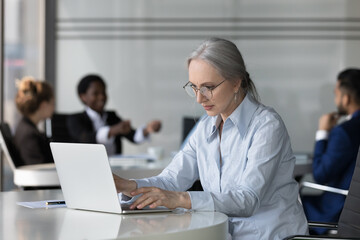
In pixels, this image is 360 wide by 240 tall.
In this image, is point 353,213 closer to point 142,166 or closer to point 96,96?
point 142,166

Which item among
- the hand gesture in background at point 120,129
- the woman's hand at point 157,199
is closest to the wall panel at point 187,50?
the hand gesture in background at point 120,129

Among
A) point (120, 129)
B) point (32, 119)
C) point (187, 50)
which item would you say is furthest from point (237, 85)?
point (187, 50)

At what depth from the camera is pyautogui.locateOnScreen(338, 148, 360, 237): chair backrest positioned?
2.84 meters

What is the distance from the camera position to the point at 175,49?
792cm

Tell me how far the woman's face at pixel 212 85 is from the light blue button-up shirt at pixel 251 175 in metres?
0.06

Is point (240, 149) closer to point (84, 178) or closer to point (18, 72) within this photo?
point (84, 178)

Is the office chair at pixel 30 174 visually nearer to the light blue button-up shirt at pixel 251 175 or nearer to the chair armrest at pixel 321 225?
the light blue button-up shirt at pixel 251 175

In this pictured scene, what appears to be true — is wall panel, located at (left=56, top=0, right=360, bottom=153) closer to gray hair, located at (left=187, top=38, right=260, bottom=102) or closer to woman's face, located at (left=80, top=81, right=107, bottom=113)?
woman's face, located at (left=80, top=81, right=107, bottom=113)

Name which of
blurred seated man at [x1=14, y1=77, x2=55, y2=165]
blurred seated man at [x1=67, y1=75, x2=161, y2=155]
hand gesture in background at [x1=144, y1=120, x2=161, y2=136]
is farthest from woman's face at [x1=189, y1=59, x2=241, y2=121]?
blurred seated man at [x1=67, y1=75, x2=161, y2=155]

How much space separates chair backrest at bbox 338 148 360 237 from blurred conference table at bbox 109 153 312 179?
5.33 ft

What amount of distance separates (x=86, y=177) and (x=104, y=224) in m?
0.25

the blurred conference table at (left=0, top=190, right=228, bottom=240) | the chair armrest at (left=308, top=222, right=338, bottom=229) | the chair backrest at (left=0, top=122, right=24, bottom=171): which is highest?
the blurred conference table at (left=0, top=190, right=228, bottom=240)

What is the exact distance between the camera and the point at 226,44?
2.64m

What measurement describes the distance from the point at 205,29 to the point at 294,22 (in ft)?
3.24
